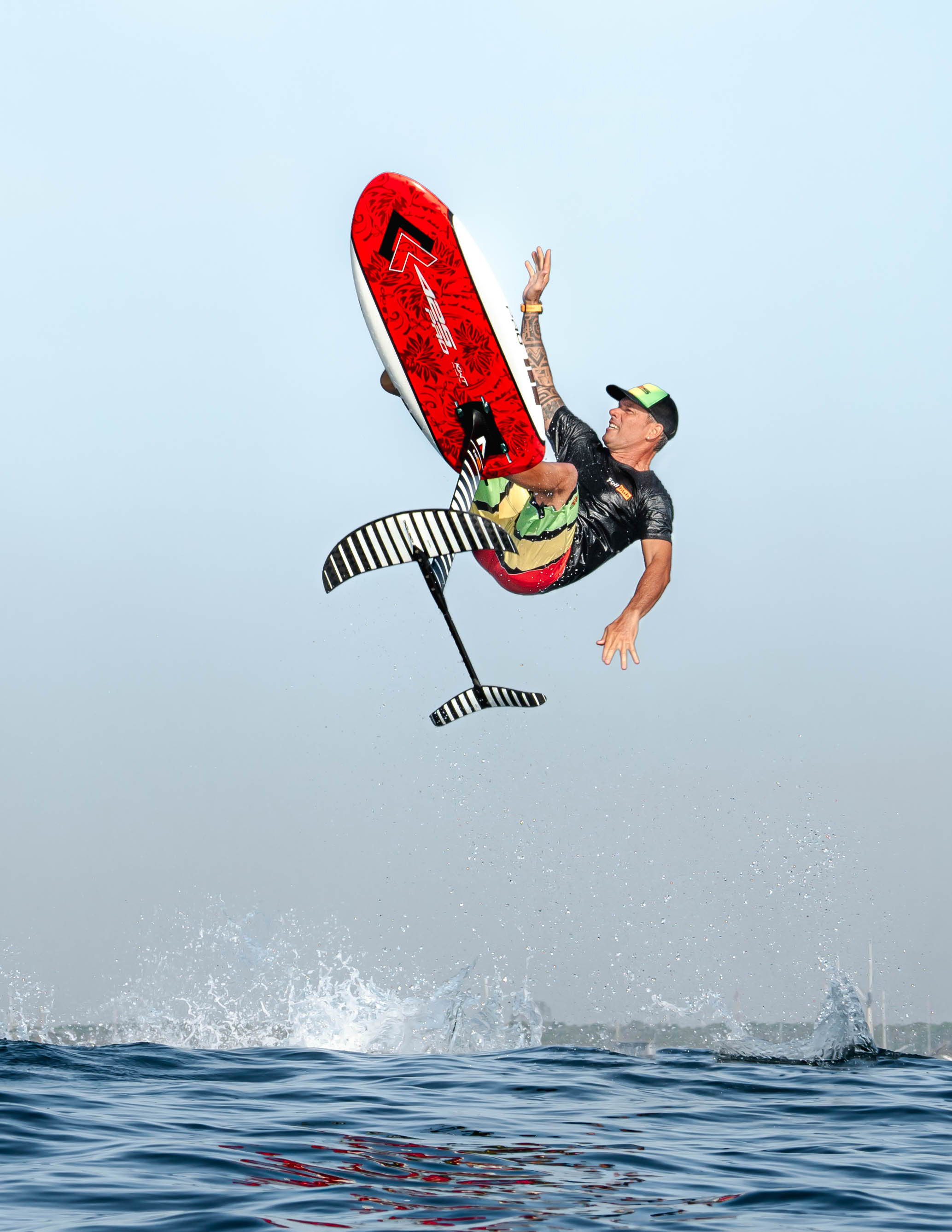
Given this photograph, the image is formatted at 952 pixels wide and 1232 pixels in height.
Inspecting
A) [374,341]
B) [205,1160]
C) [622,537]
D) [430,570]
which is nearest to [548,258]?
[374,341]

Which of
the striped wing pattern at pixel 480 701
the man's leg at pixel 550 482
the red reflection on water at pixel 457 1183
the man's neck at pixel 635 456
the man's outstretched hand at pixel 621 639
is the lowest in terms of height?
the red reflection on water at pixel 457 1183

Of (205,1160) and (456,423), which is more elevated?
(456,423)

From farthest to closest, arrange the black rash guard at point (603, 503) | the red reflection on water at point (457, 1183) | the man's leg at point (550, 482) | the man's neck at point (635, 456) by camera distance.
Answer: the man's neck at point (635, 456) < the black rash guard at point (603, 503) < the man's leg at point (550, 482) < the red reflection on water at point (457, 1183)

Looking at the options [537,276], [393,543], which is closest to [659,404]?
[537,276]

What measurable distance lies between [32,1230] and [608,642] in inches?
278

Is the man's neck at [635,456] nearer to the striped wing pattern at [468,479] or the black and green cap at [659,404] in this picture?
the black and green cap at [659,404]

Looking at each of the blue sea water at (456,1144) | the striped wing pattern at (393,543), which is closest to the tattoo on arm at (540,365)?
the striped wing pattern at (393,543)

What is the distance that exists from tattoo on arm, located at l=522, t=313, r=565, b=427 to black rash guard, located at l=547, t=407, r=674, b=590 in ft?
0.27

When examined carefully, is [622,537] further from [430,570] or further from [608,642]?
[430,570]

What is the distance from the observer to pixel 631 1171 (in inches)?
275

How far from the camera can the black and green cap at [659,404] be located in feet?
38.5

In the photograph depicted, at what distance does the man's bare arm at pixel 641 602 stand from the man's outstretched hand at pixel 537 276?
277cm

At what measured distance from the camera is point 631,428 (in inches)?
466

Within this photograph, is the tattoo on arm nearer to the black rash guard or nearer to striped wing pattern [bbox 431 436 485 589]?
the black rash guard
